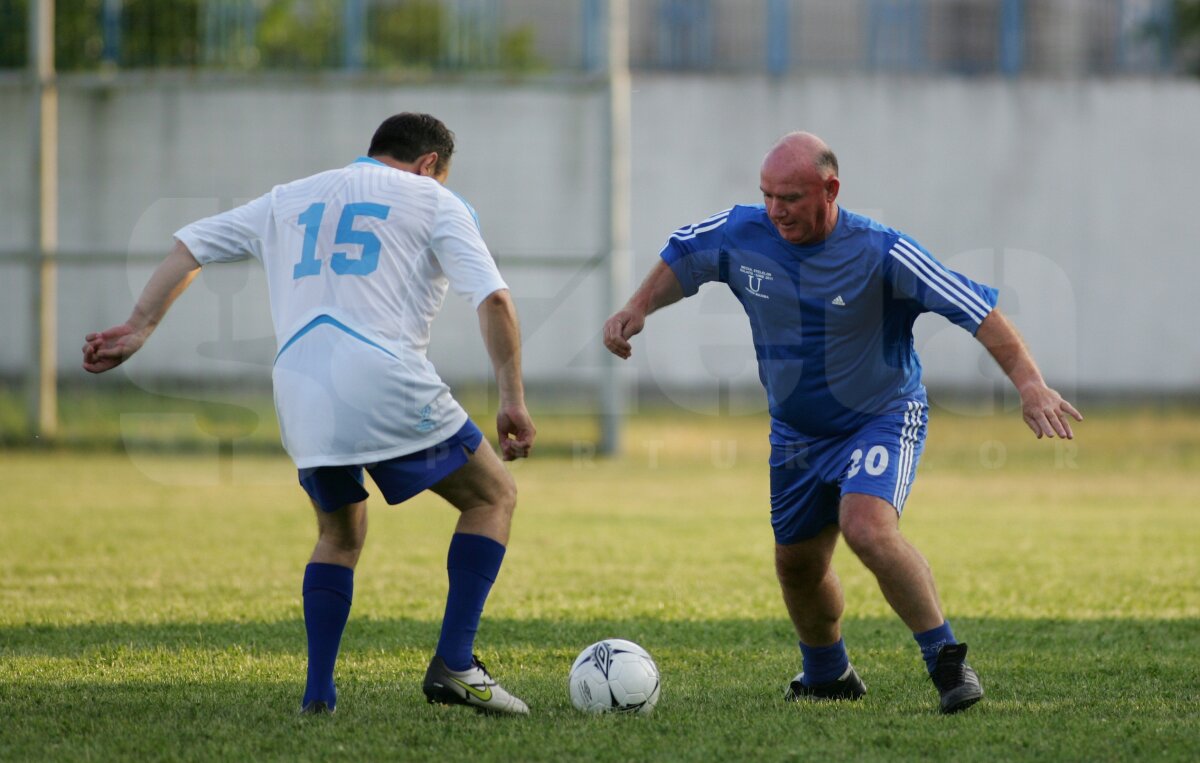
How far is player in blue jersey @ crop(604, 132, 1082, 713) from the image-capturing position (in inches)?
194

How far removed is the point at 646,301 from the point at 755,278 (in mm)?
460

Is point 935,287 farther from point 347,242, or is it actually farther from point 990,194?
point 990,194

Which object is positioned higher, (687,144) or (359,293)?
(687,144)

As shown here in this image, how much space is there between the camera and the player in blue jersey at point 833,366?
4.92 meters

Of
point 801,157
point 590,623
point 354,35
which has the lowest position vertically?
point 590,623

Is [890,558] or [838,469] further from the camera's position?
[838,469]

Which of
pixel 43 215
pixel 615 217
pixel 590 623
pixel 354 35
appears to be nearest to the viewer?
pixel 590 623

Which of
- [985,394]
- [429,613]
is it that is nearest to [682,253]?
[429,613]

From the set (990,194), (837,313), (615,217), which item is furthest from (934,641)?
(990,194)

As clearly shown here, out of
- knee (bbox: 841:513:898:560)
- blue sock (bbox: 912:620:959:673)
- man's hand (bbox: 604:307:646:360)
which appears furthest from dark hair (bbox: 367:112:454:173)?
blue sock (bbox: 912:620:959:673)

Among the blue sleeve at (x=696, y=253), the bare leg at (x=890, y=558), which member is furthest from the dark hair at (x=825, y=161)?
the bare leg at (x=890, y=558)

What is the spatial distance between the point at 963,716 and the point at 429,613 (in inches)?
119

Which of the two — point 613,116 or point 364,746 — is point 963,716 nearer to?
point 364,746

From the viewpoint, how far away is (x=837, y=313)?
5.16 meters
